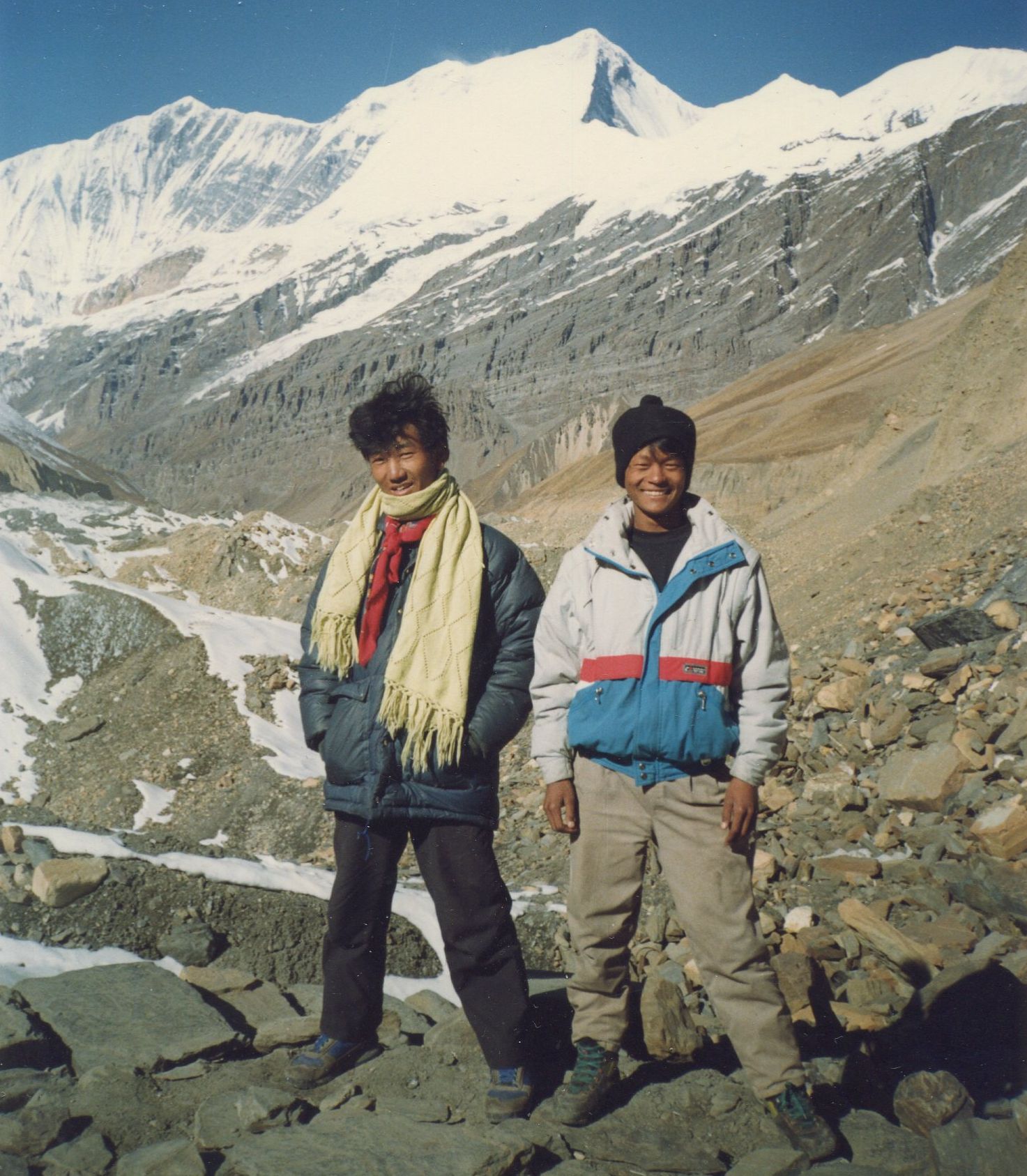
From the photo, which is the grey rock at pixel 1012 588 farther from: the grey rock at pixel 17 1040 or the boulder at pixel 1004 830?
the grey rock at pixel 17 1040

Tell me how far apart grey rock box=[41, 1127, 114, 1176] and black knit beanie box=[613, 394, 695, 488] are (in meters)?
2.22

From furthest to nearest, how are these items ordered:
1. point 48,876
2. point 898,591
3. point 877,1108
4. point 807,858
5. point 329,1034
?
point 898,591 < point 807,858 < point 48,876 < point 329,1034 < point 877,1108

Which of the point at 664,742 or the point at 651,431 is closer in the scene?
the point at 664,742

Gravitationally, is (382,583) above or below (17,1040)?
above

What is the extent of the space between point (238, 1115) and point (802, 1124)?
4.81ft

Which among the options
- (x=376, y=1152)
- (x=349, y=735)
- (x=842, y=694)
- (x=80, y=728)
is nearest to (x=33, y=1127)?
(x=376, y=1152)

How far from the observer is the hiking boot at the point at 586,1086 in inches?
105

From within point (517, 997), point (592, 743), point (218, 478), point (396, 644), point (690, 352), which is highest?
point (690, 352)

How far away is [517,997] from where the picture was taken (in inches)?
111

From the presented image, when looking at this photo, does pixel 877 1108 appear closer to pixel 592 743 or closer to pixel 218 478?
pixel 592 743

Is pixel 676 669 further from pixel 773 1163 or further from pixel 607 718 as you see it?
pixel 773 1163

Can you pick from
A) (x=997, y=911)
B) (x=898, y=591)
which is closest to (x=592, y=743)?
(x=997, y=911)

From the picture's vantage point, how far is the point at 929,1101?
266cm

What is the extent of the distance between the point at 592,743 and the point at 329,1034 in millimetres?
1236
